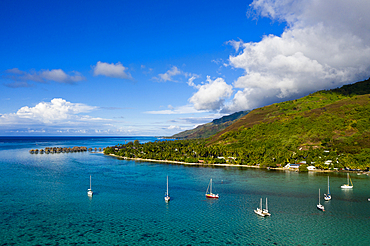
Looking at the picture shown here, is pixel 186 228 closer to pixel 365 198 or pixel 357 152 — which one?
pixel 365 198

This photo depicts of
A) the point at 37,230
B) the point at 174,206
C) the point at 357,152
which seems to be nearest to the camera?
the point at 37,230

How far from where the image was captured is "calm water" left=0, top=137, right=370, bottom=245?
153 feet

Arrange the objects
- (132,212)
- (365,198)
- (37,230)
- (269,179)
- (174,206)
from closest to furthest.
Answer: (37,230), (132,212), (174,206), (365,198), (269,179)

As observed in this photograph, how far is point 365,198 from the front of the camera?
2933 inches

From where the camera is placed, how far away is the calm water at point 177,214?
46594 millimetres

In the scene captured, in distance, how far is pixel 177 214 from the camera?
197 feet

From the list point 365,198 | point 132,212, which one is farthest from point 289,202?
point 132,212

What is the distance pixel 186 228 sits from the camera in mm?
51625

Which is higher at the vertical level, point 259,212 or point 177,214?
point 259,212

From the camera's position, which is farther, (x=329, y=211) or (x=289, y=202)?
(x=289, y=202)

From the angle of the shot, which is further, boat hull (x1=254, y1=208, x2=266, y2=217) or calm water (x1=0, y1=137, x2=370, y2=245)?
boat hull (x1=254, y1=208, x2=266, y2=217)

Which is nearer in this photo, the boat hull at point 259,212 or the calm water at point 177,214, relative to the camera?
the calm water at point 177,214

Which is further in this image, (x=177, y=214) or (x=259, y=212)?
(x=177, y=214)

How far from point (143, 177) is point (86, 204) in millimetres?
44615
